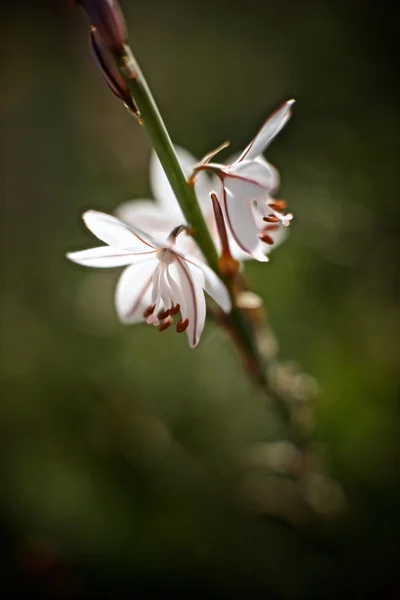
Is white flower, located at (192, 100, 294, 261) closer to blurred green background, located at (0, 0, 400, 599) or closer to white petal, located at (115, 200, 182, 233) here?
white petal, located at (115, 200, 182, 233)

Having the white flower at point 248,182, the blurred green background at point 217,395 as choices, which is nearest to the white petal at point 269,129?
the white flower at point 248,182

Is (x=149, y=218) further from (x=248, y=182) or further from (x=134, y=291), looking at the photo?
(x=248, y=182)

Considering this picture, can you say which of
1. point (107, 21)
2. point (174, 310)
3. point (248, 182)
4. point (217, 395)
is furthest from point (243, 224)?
point (217, 395)

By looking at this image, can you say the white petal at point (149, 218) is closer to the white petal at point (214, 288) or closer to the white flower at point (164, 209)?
the white flower at point (164, 209)

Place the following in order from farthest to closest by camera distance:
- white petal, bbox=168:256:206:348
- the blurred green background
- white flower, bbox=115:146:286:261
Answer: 1. the blurred green background
2. white flower, bbox=115:146:286:261
3. white petal, bbox=168:256:206:348

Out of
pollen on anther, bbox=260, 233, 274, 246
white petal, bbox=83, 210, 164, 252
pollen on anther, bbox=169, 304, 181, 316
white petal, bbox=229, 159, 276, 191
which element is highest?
pollen on anther, bbox=260, 233, 274, 246

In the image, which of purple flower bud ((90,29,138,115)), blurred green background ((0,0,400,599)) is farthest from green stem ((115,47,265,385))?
blurred green background ((0,0,400,599))
